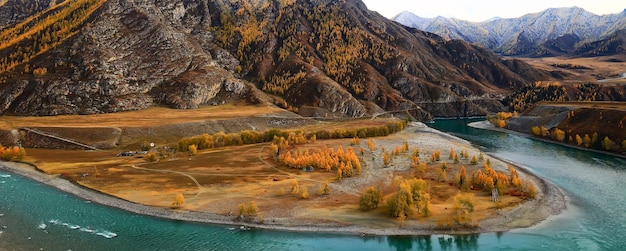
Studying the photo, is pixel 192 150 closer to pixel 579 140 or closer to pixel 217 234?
pixel 217 234

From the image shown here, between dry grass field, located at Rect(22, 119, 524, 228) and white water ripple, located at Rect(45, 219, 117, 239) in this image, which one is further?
dry grass field, located at Rect(22, 119, 524, 228)

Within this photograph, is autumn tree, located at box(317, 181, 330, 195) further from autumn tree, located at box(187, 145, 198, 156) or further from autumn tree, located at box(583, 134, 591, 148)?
autumn tree, located at box(583, 134, 591, 148)

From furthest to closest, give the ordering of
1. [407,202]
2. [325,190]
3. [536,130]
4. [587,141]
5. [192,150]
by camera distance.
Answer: [536,130]
[587,141]
[192,150]
[325,190]
[407,202]

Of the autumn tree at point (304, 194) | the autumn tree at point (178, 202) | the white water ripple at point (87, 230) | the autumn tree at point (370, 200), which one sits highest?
the autumn tree at point (370, 200)

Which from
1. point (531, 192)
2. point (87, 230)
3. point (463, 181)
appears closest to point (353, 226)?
point (463, 181)

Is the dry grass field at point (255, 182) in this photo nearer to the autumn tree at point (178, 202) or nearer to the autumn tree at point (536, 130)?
the autumn tree at point (178, 202)

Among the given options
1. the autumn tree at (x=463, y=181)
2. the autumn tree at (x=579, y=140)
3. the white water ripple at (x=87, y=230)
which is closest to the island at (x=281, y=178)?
the autumn tree at (x=463, y=181)

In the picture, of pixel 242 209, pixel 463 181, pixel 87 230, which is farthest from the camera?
pixel 463 181

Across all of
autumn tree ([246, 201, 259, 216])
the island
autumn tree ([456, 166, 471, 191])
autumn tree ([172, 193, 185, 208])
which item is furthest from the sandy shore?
autumn tree ([456, 166, 471, 191])

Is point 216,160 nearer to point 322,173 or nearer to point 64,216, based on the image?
point 322,173

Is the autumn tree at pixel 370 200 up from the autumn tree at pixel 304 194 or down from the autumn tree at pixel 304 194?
up

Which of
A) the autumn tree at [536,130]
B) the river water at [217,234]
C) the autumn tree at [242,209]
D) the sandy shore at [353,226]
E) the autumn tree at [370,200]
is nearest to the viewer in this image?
the river water at [217,234]
